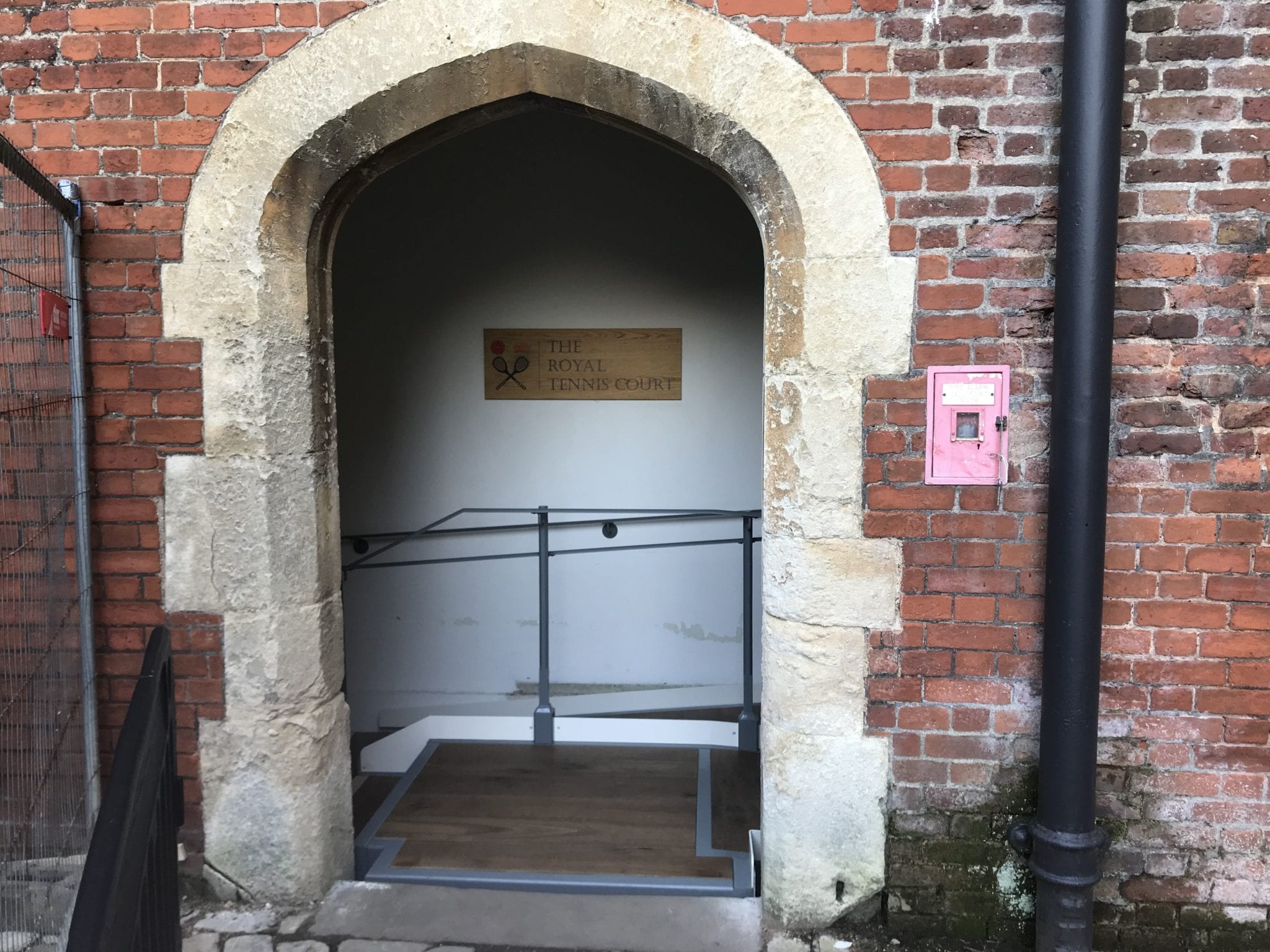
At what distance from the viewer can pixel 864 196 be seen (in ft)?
7.02

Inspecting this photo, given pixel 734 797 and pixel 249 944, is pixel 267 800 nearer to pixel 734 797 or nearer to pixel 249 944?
pixel 249 944

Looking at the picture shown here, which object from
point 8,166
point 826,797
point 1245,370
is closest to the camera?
point 8,166

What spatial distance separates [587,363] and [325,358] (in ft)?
5.83

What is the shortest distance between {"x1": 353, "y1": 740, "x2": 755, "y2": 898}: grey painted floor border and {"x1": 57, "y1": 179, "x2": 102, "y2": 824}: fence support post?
85 centimetres

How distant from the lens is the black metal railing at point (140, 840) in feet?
3.88

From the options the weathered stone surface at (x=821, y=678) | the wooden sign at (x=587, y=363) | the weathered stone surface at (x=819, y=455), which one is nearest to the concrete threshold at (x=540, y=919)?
the weathered stone surface at (x=821, y=678)

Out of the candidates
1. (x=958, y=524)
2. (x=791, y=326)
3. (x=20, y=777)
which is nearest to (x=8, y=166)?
(x=20, y=777)

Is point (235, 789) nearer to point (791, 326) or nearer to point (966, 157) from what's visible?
point (791, 326)

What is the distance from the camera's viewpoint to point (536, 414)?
4223 mm

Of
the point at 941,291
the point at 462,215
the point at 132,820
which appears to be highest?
the point at 462,215

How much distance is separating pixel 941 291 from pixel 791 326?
386 millimetres

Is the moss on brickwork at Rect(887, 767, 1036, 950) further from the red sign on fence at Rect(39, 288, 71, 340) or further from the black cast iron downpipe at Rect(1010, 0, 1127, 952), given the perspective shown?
the red sign on fence at Rect(39, 288, 71, 340)

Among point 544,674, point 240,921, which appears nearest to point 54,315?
point 240,921

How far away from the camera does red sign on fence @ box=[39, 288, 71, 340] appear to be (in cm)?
210
